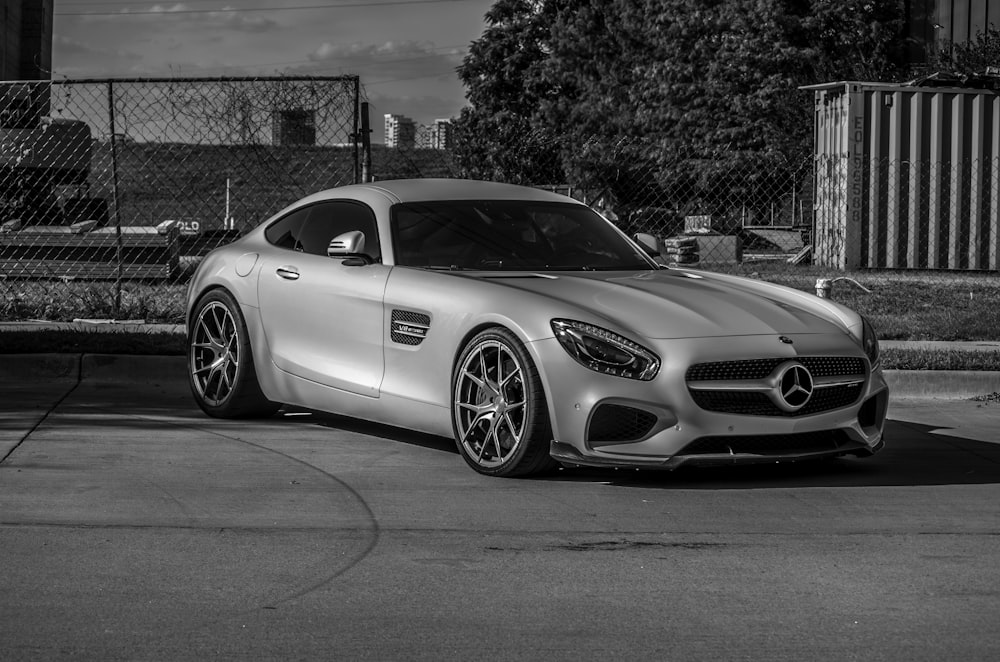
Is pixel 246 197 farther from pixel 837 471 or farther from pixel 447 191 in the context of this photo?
pixel 837 471

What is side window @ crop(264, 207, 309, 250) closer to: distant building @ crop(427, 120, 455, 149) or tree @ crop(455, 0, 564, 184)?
distant building @ crop(427, 120, 455, 149)

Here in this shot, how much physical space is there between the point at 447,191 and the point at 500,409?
5.94 feet

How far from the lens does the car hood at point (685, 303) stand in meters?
6.08

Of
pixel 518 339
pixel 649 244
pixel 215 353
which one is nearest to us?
pixel 518 339

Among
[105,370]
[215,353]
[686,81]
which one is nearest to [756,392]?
[215,353]

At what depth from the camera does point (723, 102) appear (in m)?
38.0

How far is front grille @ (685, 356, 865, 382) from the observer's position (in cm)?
594

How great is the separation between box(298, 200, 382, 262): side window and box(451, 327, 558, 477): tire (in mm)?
1262

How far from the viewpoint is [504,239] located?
7277 millimetres

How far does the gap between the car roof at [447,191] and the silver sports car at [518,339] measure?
0.02 metres

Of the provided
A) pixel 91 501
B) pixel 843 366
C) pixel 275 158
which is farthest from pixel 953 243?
pixel 91 501

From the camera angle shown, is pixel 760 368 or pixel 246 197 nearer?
pixel 760 368

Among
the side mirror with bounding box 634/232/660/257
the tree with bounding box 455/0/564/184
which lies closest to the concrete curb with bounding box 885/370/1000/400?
the side mirror with bounding box 634/232/660/257

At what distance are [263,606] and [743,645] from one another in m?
1.41
